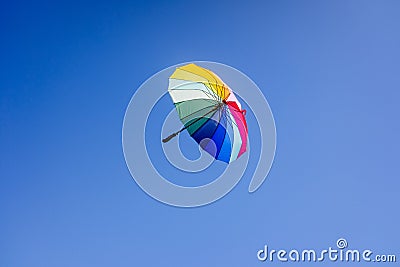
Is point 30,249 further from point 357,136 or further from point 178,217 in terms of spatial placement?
point 357,136

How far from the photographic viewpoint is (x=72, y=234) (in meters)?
1.74

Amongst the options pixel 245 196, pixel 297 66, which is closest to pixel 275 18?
pixel 297 66

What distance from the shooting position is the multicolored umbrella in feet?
5.45

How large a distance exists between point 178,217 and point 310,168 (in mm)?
555

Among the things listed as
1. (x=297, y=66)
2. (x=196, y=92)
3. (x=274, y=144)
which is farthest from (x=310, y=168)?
(x=196, y=92)

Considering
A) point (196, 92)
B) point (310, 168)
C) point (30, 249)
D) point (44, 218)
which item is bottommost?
point (30, 249)

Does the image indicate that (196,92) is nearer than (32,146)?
Yes

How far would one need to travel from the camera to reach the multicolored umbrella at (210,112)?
1.66 m

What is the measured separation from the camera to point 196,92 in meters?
1.67

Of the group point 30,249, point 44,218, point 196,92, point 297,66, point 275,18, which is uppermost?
point 275,18

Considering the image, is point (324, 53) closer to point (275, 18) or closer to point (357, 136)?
point (275, 18)

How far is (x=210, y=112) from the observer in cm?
165

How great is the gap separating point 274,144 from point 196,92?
374mm

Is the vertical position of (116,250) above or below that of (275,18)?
below
